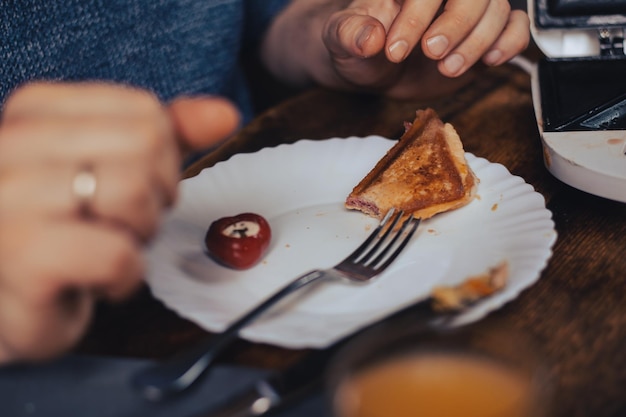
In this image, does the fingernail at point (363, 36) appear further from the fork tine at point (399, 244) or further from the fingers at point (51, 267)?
the fingers at point (51, 267)

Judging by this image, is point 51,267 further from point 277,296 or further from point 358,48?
point 358,48

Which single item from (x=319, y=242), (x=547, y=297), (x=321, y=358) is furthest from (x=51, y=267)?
(x=547, y=297)

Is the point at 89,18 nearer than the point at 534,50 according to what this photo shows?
Yes

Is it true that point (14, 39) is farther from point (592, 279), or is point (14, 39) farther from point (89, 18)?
point (592, 279)

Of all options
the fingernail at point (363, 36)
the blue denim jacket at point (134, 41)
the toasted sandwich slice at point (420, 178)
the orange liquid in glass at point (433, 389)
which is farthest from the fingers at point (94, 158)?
the blue denim jacket at point (134, 41)

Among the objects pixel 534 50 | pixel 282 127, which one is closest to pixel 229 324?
pixel 282 127
